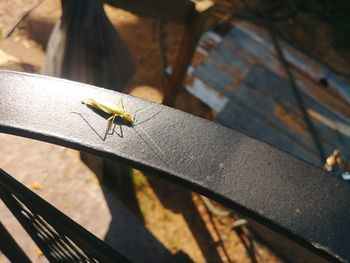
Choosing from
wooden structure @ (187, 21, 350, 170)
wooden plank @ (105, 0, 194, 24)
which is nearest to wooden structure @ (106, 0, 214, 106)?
wooden plank @ (105, 0, 194, 24)

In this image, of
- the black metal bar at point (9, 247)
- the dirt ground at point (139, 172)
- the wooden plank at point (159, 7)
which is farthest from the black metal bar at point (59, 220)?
the wooden plank at point (159, 7)

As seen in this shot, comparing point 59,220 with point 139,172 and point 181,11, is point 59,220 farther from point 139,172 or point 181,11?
point 139,172

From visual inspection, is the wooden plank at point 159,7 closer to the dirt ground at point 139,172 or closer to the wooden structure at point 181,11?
the wooden structure at point 181,11

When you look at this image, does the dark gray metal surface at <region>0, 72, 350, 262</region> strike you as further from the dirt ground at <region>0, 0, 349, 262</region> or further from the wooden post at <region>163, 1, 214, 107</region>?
the wooden post at <region>163, 1, 214, 107</region>

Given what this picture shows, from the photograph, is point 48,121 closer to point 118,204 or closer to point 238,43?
point 118,204

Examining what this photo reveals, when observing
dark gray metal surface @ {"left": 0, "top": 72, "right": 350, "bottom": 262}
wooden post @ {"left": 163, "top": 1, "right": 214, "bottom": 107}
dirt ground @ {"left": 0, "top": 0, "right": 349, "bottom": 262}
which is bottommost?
dirt ground @ {"left": 0, "top": 0, "right": 349, "bottom": 262}
